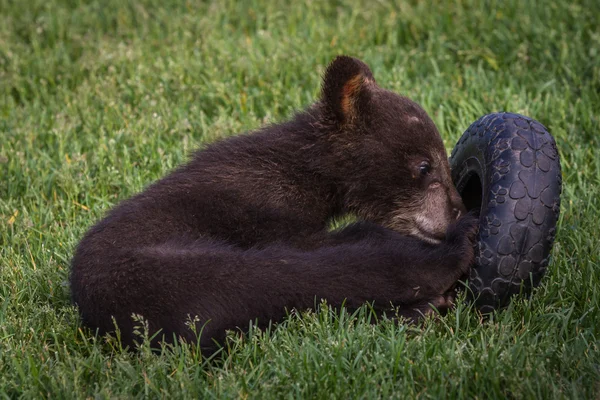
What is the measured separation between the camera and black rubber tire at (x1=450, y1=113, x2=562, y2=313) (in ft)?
15.5

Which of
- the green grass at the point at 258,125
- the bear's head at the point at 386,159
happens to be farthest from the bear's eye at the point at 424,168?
the green grass at the point at 258,125

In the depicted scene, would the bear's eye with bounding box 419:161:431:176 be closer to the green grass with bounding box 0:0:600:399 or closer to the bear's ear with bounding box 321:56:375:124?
the bear's ear with bounding box 321:56:375:124

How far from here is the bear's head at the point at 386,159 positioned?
5527 millimetres

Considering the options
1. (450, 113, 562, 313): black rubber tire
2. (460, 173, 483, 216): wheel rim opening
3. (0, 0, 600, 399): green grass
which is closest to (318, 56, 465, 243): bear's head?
(460, 173, 483, 216): wheel rim opening

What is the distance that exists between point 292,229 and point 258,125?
2.87 metres

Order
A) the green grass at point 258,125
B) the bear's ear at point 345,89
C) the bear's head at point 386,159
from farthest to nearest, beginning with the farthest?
the bear's head at point 386,159
the bear's ear at point 345,89
the green grass at point 258,125

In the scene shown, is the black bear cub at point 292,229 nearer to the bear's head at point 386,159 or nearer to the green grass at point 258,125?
the bear's head at point 386,159

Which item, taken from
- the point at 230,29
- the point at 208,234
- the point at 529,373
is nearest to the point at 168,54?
the point at 230,29

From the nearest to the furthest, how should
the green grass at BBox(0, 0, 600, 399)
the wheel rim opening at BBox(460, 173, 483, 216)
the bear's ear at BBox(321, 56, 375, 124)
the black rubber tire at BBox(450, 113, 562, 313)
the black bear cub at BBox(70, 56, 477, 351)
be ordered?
the green grass at BBox(0, 0, 600, 399) → the black bear cub at BBox(70, 56, 477, 351) → the black rubber tire at BBox(450, 113, 562, 313) → the bear's ear at BBox(321, 56, 375, 124) → the wheel rim opening at BBox(460, 173, 483, 216)

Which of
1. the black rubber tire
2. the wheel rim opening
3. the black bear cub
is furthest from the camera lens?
the wheel rim opening

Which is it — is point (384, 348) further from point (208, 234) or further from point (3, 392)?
point (3, 392)

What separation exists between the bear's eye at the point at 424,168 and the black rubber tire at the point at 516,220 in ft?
2.07

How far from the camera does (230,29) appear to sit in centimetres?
1007

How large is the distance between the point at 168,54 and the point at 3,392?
576 cm
